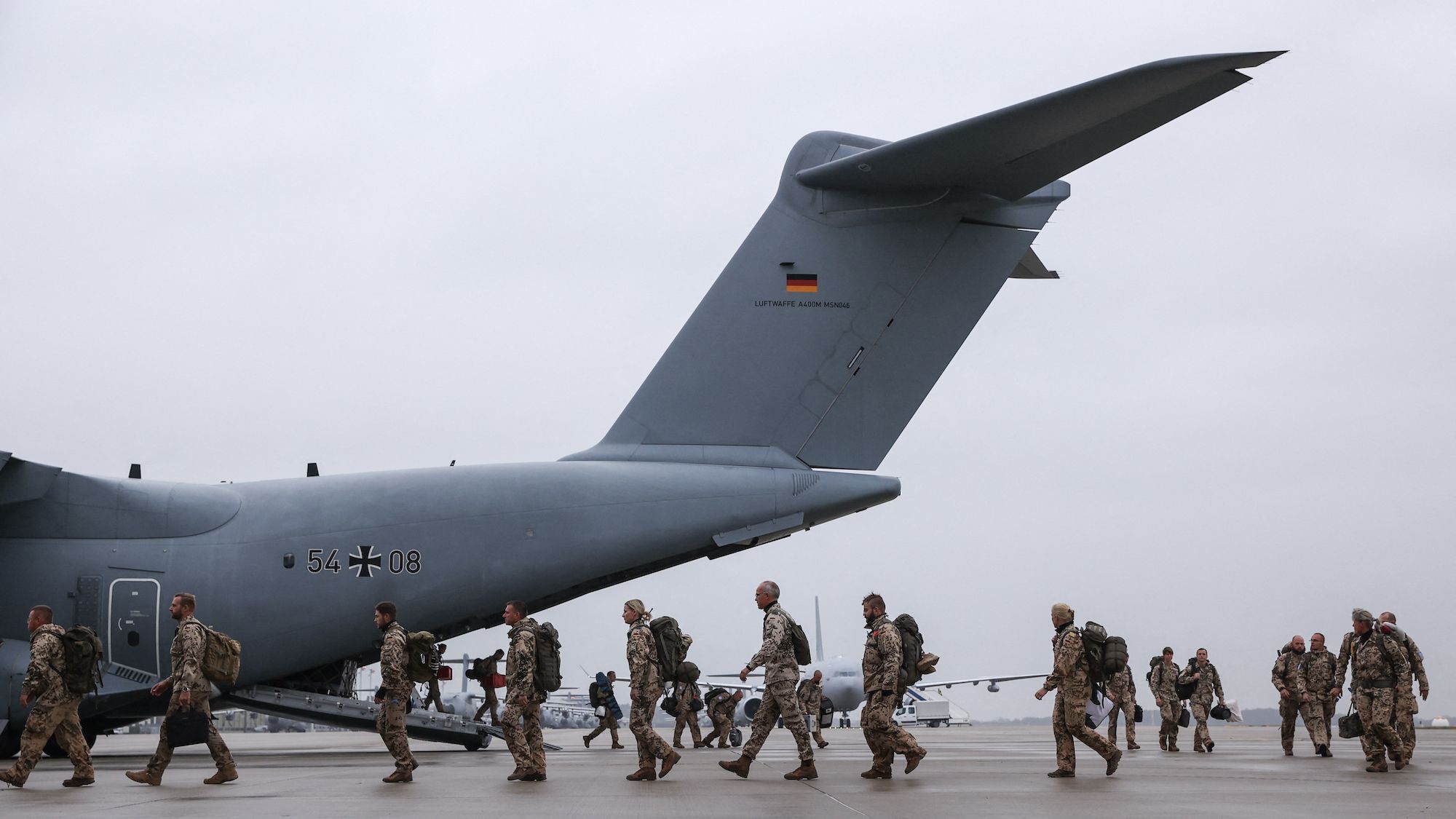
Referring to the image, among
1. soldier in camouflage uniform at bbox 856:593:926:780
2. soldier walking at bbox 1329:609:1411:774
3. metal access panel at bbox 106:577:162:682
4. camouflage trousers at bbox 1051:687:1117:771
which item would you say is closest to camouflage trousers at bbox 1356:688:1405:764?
soldier walking at bbox 1329:609:1411:774

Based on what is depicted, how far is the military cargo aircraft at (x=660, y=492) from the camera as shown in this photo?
1274cm

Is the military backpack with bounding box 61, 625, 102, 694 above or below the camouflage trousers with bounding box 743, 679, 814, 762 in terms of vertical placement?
above

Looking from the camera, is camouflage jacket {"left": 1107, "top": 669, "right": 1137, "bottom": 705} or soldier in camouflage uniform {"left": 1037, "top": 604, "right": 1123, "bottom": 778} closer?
soldier in camouflage uniform {"left": 1037, "top": 604, "right": 1123, "bottom": 778}

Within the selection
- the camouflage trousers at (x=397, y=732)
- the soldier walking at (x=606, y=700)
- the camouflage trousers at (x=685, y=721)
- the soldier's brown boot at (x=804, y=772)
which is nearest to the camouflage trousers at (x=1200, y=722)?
the camouflage trousers at (x=685, y=721)

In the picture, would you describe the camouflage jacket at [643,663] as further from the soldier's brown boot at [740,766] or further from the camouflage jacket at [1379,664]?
the camouflage jacket at [1379,664]

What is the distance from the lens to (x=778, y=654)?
9875mm

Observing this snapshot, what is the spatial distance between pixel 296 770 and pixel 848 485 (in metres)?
5.77

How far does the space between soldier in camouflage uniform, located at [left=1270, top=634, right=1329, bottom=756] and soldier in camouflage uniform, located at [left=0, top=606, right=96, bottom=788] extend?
12.2m

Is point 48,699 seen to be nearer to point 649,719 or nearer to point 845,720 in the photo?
point 649,719

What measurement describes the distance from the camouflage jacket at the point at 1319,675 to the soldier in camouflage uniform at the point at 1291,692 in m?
0.10

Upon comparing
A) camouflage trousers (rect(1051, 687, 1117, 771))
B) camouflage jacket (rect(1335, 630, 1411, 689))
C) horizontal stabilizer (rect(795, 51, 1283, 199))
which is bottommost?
camouflage trousers (rect(1051, 687, 1117, 771))

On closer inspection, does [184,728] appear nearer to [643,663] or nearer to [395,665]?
[395,665]

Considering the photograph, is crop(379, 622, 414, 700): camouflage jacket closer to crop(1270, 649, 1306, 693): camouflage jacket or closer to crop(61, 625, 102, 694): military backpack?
crop(61, 625, 102, 694): military backpack

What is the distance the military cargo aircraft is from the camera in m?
12.7
